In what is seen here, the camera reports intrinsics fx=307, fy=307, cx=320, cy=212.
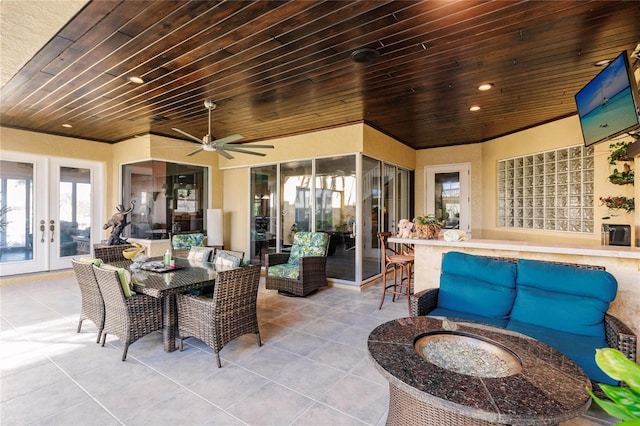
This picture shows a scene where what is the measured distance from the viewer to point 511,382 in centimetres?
132

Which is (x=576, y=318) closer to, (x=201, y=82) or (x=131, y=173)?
(x=201, y=82)

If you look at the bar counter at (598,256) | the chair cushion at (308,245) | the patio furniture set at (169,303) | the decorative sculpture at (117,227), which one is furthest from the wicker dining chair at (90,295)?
the bar counter at (598,256)

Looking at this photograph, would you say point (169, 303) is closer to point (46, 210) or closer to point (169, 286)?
point (169, 286)

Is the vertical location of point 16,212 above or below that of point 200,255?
above

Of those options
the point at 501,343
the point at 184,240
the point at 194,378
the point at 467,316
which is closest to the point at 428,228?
the point at 467,316

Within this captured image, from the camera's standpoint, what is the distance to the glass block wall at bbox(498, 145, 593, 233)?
14.4 ft

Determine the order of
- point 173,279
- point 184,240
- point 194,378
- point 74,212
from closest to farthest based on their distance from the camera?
point 194,378 → point 173,279 → point 184,240 → point 74,212

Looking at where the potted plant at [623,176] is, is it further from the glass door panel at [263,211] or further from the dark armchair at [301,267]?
the glass door panel at [263,211]

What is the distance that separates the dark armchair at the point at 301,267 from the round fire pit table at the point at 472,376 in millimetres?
2873

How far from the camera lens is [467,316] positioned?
2.65 meters

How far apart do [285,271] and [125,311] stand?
7.98 ft

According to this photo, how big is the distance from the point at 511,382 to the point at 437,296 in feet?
5.19

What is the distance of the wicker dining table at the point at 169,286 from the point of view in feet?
9.02

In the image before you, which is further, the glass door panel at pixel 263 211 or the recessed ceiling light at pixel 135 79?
the glass door panel at pixel 263 211
